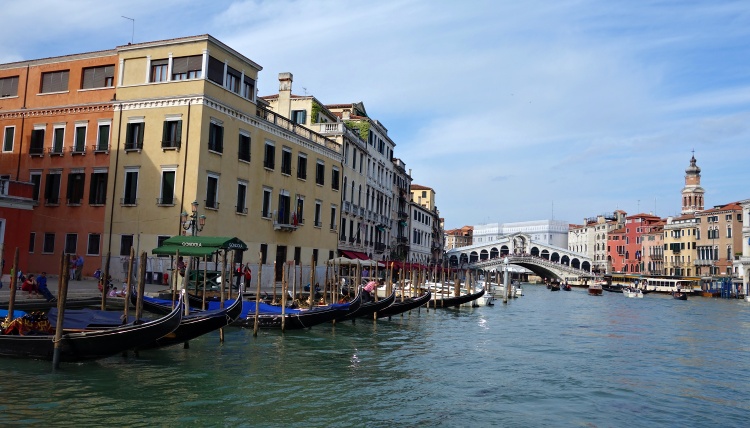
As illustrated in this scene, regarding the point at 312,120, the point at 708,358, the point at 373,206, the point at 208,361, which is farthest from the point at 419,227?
the point at 208,361

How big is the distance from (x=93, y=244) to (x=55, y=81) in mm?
6237

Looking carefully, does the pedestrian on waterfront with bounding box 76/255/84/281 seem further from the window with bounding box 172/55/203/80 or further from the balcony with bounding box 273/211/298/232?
the balcony with bounding box 273/211/298/232

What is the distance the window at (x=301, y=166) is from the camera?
83.9 feet

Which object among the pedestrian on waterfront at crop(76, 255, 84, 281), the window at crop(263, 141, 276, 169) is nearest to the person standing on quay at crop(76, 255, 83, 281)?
the pedestrian on waterfront at crop(76, 255, 84, 281)

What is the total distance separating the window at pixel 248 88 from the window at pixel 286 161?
2.61 meters

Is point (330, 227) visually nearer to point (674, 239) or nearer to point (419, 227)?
point (419, 227)

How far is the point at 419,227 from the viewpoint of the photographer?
173ft

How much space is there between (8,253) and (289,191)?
32.8ft

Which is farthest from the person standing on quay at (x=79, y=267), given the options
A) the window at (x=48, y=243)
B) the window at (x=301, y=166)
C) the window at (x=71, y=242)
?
the window at (x=301, y=166)

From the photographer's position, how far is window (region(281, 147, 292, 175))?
24.4 metres

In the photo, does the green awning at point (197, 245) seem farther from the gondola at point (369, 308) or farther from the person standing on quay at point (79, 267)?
the person standing on quay at point (79, 267)

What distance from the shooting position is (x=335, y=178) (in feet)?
94.8

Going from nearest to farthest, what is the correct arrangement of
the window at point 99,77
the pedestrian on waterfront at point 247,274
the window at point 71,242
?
the pedestrian on waterfront at point 247,274
the window at point 71,242
the window at point 99,77

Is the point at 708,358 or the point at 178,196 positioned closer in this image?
the point at 708,358
